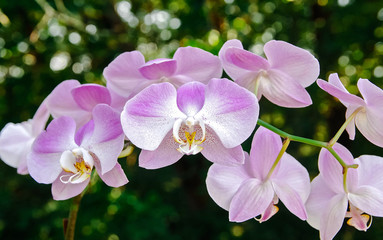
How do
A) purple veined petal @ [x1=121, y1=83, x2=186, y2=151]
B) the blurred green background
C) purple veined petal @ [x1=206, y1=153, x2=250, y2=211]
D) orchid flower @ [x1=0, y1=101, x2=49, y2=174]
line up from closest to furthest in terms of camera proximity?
purple veined petal @ [x1=121, y1=83, x2=186, y2=151], purple veined petal @ [x1=206, y1=153, x2=250, y2=211], orchid flower @ [x1=0, y1=101, x2=49, y2=174], the blurred green background

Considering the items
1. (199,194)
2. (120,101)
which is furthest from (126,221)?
(120,101)

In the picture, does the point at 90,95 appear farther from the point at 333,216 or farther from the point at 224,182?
the point at 333,216

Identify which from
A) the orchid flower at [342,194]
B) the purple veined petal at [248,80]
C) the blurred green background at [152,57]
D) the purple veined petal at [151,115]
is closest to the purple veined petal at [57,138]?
the purple veined petal at [151,115]

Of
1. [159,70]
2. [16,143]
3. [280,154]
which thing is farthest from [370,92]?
[16,143]

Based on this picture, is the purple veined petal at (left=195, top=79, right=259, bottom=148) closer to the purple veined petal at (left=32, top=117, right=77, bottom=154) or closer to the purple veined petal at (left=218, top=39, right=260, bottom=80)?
the purple veined petal at (left=218, top=39, right=260, bottom=80)

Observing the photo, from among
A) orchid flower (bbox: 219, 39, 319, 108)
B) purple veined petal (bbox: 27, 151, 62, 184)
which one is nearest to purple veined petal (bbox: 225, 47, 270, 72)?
orchid flower (bbox: 219, 39, 319, 108)

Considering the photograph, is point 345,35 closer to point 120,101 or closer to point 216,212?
point 216,212

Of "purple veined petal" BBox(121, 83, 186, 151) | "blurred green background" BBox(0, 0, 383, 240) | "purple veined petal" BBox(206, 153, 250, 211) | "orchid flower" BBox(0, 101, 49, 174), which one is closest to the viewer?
"purple veined petal" BBox(121, 83, 186, 151)

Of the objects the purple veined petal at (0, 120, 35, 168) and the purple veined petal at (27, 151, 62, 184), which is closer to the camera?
the purple veined petal at (27, 151, 62, 184)
